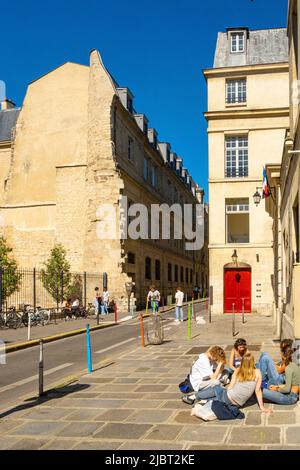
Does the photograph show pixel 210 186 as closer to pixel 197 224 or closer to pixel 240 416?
pixel 240 416

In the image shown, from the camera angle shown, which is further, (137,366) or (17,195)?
(17,195)

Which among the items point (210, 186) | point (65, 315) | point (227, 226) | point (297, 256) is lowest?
point (65, 315)

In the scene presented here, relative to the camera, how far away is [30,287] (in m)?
35.6

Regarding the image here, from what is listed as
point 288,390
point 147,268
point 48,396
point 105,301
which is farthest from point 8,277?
point 288,390

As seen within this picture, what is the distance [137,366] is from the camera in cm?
1186

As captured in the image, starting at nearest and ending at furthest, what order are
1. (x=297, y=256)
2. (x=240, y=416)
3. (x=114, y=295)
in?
1. (x=240, y=416)
2. (x=297, y=256)
3. (x=114, y=295)

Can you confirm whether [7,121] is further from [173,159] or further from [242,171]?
[173,159]

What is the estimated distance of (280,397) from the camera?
25.6 ft

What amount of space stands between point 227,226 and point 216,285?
3098 millimetres

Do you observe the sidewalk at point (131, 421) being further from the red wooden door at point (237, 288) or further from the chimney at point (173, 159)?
the chimney at point (173, 159)
